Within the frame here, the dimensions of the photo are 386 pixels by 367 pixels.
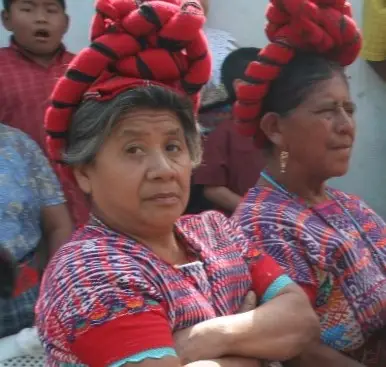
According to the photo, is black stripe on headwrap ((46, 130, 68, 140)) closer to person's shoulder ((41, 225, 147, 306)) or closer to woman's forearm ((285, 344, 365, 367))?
person's shoulder ((41, 225, 147, 306))

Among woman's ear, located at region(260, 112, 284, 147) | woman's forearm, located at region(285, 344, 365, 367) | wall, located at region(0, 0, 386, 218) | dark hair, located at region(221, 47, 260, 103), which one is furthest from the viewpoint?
wall, located at region(0, 0, 386, 218)

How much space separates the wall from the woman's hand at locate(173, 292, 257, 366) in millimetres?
2826

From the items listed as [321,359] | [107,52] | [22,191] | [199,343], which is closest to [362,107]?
[22,191]

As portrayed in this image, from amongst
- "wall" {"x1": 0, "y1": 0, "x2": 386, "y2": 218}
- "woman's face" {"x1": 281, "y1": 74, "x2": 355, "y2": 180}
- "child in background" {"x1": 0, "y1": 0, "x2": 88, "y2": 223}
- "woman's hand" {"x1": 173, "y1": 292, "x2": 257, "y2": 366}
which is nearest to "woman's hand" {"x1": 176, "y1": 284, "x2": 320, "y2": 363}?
"woman's hand" {"x1": 173, "y1": 292, "x2": 257, "y2": 366}

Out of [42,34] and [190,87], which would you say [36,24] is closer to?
[42,34]

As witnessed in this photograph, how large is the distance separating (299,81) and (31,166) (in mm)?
1127

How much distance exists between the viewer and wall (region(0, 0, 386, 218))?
167 inches

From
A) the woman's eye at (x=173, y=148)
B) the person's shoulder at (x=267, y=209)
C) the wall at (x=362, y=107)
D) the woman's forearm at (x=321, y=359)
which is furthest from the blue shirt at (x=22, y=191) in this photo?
the wall at (x=362, y=107)

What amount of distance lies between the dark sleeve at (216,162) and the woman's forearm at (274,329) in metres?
1.64

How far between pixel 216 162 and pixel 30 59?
1001mm

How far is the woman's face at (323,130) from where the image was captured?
2.15 meters

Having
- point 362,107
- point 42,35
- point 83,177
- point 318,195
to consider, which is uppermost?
point 83,177

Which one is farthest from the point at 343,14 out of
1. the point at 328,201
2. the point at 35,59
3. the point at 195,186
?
the point at 35,59

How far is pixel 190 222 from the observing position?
1.87 metres
